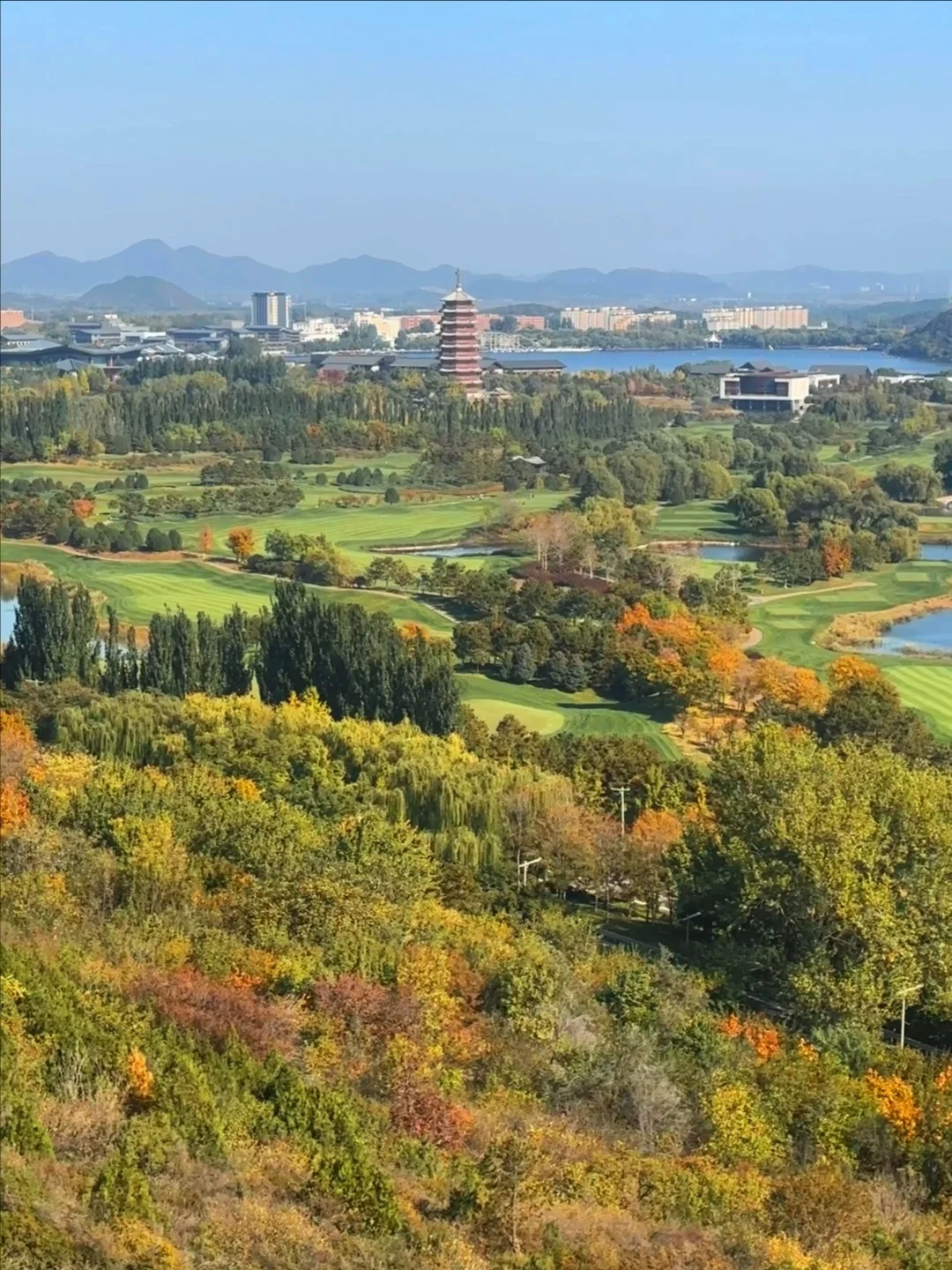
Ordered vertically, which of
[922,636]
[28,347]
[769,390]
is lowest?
[922,636]

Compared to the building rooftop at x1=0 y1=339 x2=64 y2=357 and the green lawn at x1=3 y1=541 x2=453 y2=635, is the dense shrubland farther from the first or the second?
the building rooftop at x1=0 y1=339 x2=64 y2=357

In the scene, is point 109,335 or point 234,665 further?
point 109,335

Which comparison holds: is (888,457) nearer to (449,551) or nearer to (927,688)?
(449,551)

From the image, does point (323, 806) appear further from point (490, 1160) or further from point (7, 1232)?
point (7, 1232)

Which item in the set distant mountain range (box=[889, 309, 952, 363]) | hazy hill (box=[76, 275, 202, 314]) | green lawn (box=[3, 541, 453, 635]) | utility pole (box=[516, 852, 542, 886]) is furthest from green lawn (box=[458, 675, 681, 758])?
hazy hill (box=[76, 275, 202, 314])

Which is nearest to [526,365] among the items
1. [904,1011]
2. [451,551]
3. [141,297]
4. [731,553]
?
[731,553]

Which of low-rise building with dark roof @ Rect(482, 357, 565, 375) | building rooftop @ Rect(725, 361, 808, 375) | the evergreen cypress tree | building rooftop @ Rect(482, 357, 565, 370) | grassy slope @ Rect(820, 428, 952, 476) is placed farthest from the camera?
building rooftop @ Rect(482, 357, 565, 370)

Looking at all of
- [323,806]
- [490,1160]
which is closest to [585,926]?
[323,806]
